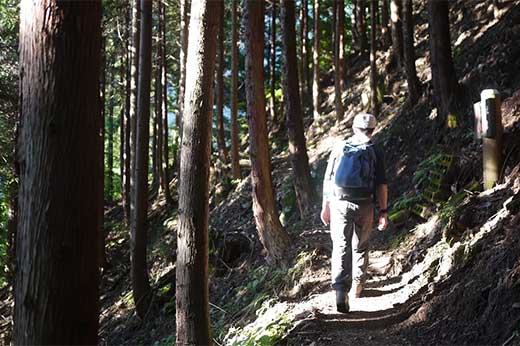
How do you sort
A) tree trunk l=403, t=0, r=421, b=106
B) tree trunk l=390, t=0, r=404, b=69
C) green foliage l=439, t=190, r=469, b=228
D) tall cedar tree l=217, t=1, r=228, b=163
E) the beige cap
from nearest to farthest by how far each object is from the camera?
the beige cap → green foliage l=439, t=190, r=469, b=228 → tree trunk l=403, t=0, r=421, b=106 → tree trunk l=390, t=0, r=404, b=69 → tall cedar tree l=217, t=1, r=228, b=163

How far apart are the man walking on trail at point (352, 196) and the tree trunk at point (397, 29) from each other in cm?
1092

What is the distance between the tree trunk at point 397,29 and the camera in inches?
633

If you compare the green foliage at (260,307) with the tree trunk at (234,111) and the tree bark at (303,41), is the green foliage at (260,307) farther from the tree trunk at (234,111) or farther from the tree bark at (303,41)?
the tree bark at (303,41)

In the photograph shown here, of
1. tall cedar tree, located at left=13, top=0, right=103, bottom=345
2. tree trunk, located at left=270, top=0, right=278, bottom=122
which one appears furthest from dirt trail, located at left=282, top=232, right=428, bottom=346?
tree trunk, located at left=270, top=0, right=278, bottom=122

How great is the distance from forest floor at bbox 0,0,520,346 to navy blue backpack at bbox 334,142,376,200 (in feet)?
4.72

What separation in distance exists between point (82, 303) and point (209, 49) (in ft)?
12.1

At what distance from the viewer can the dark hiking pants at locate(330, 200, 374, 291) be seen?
626 cm

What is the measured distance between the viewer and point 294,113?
11.7 m

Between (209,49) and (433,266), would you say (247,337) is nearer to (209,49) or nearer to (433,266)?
(433,266)

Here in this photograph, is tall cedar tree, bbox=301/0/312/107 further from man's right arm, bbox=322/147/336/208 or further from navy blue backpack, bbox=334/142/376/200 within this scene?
navy blue backpack, bbox=334/142/376/200

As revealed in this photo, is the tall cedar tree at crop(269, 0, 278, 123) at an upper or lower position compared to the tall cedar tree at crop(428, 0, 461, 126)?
upper

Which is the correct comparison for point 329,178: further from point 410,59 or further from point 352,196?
point 410,59

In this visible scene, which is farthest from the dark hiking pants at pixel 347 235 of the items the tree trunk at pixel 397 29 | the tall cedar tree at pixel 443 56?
the tree trunk at pixel 397 29

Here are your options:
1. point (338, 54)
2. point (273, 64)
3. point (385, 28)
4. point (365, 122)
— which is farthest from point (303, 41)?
point (365, 122)
